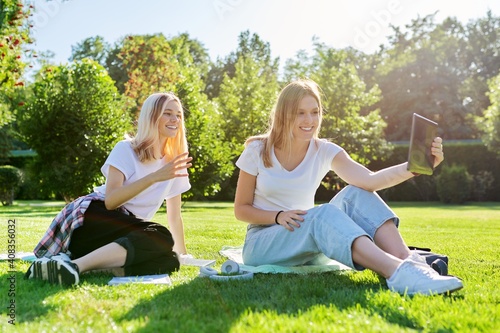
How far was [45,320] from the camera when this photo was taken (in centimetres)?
270

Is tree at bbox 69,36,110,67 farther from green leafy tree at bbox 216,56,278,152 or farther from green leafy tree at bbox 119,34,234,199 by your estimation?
green leafy tree at bbox 119,34,234,199

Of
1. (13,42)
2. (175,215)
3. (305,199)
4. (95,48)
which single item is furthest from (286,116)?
(95,48)

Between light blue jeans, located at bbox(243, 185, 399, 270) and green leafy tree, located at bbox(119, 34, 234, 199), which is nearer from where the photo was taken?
light blue jeans, located at bbox(243, 185, 399, 270)

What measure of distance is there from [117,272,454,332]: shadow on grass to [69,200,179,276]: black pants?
51 cm

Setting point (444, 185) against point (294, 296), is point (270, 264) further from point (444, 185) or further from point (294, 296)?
point (444, 185)

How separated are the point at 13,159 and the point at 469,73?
35449 millimetres

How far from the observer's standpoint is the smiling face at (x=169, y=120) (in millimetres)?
4453

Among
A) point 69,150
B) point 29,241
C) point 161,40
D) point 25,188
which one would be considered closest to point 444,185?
point 161,40

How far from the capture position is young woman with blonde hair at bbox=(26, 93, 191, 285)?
3.96 m

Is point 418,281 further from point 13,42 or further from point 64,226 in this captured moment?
point 13,42

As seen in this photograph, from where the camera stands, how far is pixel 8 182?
20562 millimetres

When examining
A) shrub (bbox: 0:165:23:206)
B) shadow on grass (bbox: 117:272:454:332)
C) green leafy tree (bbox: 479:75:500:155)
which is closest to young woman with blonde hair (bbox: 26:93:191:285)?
shadow on grass (bbox: 117:272:454:332)

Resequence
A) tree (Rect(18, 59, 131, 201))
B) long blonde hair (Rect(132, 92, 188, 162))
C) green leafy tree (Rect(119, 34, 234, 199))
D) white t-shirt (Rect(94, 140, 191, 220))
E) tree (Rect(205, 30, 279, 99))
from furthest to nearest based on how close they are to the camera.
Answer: tree (Rect(205, 30, 279, 99)) → green leafy tree (Rect(119, 34, 234, 199)) → tree (Rect(18, 59, 131, 201)) → long blonde hair (Rect(132, 92, 188, 162)) → white t-shirt (Rect(94, 140, 191, 220))

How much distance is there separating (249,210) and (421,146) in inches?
50.7
